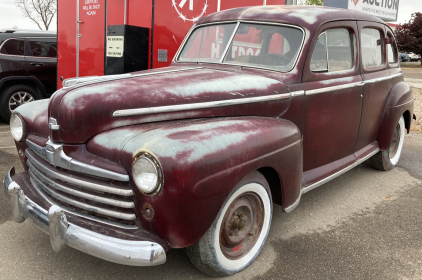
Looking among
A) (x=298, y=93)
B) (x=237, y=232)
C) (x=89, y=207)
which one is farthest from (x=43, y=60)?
(x=237, y=232)

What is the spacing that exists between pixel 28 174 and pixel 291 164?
201 centimetres

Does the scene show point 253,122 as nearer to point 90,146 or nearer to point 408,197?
point 90,146

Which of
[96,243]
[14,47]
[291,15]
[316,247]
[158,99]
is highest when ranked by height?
[291,15]

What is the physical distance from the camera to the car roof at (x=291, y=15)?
336 centimetres

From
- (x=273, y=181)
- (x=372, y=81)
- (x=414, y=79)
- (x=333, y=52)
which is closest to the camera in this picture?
(x=273, y=181)

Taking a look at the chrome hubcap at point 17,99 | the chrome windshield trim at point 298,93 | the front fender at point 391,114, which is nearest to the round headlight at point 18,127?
the chrome windshield trim at point 298,93

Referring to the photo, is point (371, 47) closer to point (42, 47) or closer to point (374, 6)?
point (42, 47)

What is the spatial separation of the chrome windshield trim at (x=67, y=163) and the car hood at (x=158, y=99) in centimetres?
8

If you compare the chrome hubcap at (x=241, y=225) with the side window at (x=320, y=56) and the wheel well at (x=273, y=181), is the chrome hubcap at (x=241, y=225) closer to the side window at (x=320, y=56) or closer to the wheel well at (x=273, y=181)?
the wheel well at (x=273, y=181)

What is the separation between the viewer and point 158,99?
255cm

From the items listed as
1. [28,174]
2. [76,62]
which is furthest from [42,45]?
[28,174]

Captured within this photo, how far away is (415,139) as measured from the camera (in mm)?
6727

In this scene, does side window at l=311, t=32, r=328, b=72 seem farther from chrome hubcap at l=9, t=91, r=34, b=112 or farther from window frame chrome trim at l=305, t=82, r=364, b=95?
chrome hubcap at l=9, t=91, r=34, b=112

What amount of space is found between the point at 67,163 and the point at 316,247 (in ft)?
6.38
